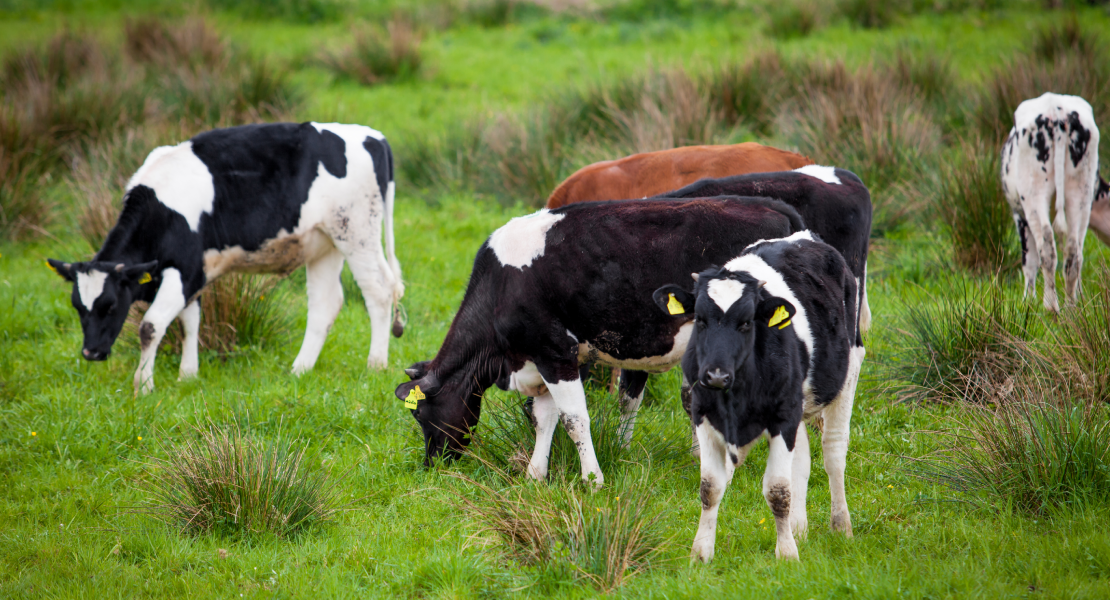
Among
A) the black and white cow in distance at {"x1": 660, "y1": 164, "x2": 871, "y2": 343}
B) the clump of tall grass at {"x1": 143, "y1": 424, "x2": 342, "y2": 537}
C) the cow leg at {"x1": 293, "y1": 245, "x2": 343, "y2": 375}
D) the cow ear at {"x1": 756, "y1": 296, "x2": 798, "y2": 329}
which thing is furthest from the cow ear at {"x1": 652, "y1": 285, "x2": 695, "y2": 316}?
the cow leg at {"x1": 293, "y1": 245, "x2": 343, "y2": 375}

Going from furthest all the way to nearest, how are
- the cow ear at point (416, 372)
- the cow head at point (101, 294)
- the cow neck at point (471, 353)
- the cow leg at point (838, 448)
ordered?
1. the cow head at point (101, 294)
2. the cow ear at point (416, 372)
3. the cow neck at point (471, 353)
4. the cow leg at point (838, 448)

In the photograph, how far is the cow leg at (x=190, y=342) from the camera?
769 cm

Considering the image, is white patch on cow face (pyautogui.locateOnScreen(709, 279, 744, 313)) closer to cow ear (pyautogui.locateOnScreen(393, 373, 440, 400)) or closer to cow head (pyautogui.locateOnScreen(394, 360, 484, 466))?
cow head (pyautogui.locateOnScreen(394, 360, 484, 466))

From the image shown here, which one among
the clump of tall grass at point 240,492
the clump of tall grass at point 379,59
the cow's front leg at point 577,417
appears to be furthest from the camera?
the clump of tall grass at point 379,59

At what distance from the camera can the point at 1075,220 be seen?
7.82 m

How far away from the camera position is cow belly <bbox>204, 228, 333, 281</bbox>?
25.3 feet

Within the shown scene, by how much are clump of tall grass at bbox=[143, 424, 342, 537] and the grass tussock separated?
6.88 meters

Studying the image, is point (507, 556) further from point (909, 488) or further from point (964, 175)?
point (964, 175)

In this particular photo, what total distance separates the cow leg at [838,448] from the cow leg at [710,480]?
73cm

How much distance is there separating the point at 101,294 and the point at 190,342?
0.84m

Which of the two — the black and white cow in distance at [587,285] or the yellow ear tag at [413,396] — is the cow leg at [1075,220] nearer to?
the black and white cow in distance at [587,285]

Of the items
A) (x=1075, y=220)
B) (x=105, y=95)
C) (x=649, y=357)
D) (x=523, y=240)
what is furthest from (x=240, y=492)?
(x=105, y=95)

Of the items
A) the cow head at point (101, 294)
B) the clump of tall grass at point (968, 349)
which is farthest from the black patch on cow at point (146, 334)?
the clump of tall grass at point (968, 349)

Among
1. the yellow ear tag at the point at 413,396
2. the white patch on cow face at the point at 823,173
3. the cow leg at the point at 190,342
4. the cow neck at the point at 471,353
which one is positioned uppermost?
the white patch on cow face at the point at 823,173
